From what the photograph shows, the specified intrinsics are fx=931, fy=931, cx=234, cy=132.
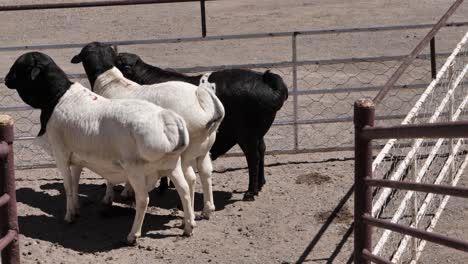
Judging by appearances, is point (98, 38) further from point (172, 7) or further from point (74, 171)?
point (74, 171)

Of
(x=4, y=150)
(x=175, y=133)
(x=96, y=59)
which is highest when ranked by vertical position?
(x=4, y=150)

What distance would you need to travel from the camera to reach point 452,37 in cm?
1484

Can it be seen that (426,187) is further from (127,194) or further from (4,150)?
(127,194)

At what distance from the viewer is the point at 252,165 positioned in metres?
8.05

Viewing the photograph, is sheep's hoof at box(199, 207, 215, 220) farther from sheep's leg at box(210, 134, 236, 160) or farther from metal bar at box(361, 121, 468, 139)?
metal bar at box(361, 121, 468, 139)

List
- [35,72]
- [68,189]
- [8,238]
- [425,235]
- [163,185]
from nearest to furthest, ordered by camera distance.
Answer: [425,235] → [8,238] → [35,72] → [68,189] → [163,185]

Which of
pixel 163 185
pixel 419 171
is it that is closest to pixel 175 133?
pixel 163 185

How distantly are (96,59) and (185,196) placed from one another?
1588 millimetres

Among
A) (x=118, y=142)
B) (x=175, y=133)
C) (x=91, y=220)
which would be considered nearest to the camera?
(x=175, y=133)

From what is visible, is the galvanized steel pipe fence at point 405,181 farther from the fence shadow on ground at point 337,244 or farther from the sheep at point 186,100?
the sheep at point 186,100

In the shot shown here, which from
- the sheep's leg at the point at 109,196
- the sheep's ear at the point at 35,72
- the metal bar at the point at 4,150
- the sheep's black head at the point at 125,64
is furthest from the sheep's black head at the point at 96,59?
the metal bar at the point at 4,150

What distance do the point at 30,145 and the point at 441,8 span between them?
32.5ft

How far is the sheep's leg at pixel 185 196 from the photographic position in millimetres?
7043

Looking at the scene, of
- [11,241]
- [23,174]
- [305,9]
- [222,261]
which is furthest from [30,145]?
[305,9]
